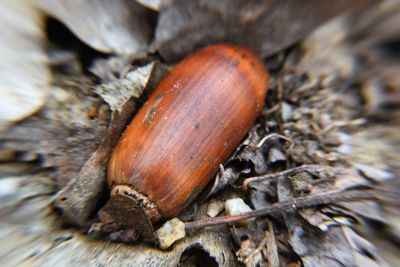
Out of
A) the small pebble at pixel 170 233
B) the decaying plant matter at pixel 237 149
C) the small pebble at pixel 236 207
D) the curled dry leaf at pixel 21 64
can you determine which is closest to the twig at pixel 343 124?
the decaying plant matter at pixel 237 149

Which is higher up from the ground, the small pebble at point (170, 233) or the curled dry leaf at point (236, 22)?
the curled dry leaf at point (236, 22)

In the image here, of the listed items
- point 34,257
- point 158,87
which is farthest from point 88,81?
point 34,257

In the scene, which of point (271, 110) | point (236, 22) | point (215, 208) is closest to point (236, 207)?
point (215, 208)

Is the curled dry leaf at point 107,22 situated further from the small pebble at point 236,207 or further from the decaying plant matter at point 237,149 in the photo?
the small pebble at point 236,207

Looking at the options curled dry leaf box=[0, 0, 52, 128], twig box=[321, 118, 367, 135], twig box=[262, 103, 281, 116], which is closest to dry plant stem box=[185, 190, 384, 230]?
twig box=[321, 118, 367, 135]

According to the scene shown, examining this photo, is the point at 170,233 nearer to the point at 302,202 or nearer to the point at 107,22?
the point at 302,202

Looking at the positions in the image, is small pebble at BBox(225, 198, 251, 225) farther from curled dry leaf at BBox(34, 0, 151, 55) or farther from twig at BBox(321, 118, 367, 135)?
curled dry leaf at BBox(34, 0, 151, 55)

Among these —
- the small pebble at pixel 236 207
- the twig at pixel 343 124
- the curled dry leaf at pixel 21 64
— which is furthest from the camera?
the twig at pixel 343 124
